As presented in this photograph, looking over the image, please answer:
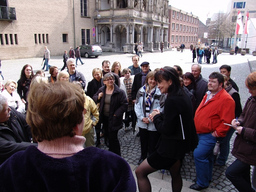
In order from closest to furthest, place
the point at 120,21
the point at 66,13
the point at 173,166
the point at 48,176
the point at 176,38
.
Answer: the point at 48,176, the point at 173,166, the point at 66,13, the point at 120,21, the point at 176,38

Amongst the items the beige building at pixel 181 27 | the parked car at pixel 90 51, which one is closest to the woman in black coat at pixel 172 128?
the parked car at pixel 90 51

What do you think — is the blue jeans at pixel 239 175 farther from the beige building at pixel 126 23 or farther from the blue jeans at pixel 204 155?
the beige building at pixel 126 23

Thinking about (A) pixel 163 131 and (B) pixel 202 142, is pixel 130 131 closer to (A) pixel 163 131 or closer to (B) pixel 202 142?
(B) pixel 202 142

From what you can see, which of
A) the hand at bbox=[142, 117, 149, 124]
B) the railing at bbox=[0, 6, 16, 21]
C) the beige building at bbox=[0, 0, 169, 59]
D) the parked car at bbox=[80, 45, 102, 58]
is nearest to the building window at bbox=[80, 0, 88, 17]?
the beige building at bbox=[0, 0, 169, 59]

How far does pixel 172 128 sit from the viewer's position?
2.48 m

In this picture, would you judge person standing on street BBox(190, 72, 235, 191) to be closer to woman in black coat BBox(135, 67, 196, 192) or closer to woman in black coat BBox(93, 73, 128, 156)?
woman in black coat BBox(135, 67, 196, 192)

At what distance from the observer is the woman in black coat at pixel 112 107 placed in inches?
165

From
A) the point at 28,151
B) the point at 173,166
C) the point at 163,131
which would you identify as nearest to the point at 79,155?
the point at 28,151

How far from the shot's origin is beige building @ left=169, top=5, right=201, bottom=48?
57344mm

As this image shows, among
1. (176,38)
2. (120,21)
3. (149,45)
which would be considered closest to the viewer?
(120,21)

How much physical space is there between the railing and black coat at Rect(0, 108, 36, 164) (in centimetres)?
2491

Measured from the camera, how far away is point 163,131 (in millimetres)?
2523

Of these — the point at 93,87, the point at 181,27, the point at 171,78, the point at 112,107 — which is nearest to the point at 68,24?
the point at 93,87

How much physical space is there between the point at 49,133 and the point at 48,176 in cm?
23
